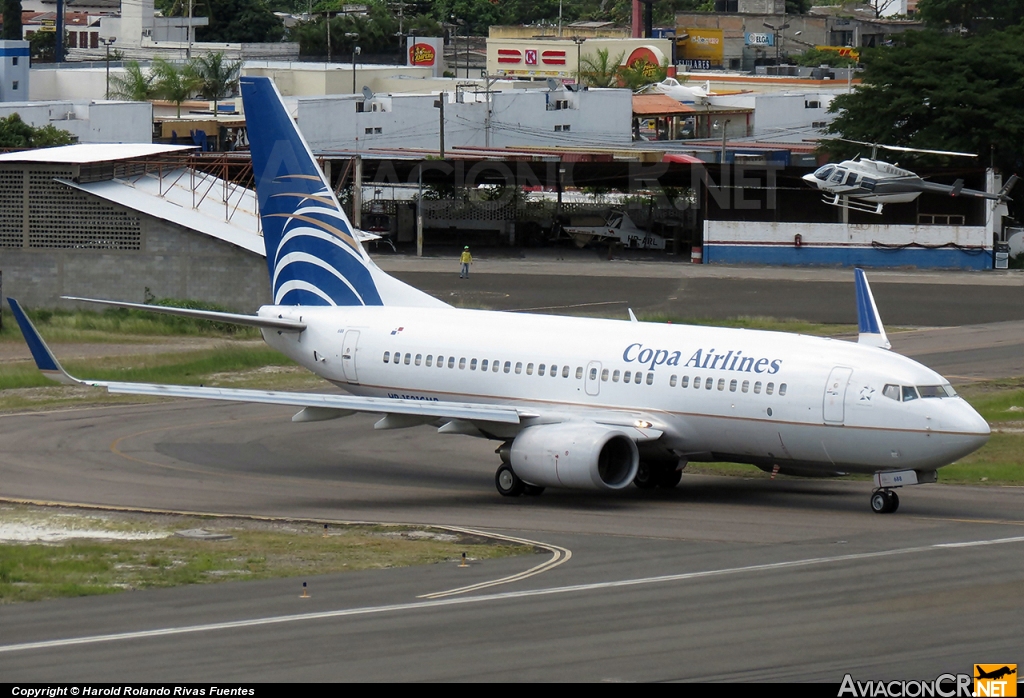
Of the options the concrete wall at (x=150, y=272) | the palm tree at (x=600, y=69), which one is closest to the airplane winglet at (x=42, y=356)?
the concrete wall at (x=150, y=272)

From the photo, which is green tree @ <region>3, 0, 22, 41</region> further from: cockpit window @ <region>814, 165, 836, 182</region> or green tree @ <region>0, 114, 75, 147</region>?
cockpit window @ <region>814, 165, 836, 182</region>

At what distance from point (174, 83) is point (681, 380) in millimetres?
111917

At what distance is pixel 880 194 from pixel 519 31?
115m

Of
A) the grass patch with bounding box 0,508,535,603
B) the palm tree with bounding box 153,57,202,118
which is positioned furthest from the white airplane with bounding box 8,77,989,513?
the palm tree with bounding box 153,57,202,118

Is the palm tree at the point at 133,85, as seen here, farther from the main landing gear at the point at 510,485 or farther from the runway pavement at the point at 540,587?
the main landing gear at the point at 510,485

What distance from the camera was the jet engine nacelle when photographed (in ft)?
105

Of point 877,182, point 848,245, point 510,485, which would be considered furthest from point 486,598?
point 848,245

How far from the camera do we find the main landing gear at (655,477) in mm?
35250

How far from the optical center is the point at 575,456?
3212 cm

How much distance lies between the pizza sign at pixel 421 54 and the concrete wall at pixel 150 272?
110582mm

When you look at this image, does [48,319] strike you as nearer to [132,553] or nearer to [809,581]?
[132,553]

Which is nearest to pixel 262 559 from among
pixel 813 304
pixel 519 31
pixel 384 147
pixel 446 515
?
pixel 446 515

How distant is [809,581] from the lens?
958 inches

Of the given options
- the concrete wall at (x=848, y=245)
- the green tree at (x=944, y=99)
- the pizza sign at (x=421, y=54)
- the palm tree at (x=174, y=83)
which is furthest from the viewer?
the pizza sign at (x=421, y=54)
